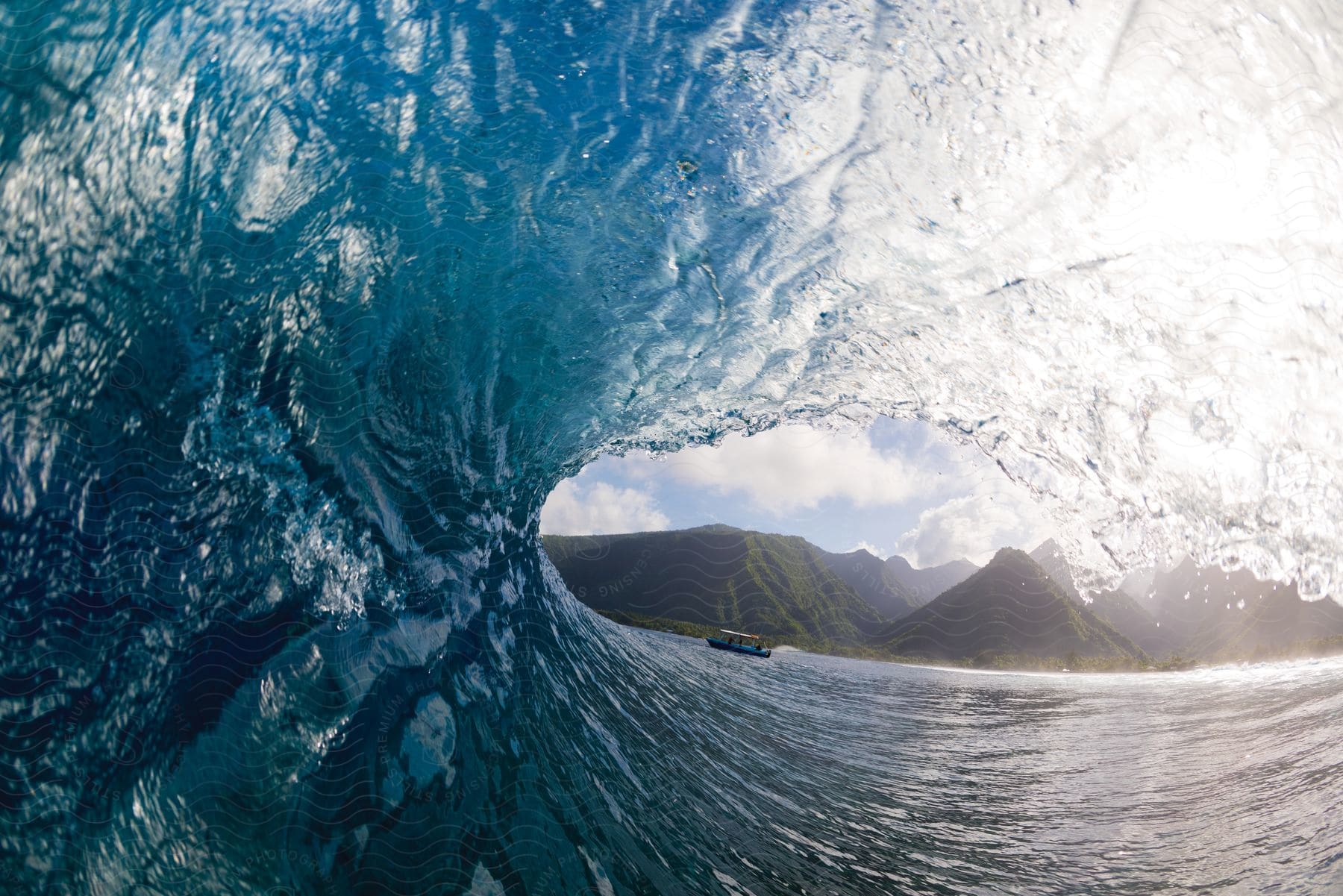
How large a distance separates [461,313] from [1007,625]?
10439 cm

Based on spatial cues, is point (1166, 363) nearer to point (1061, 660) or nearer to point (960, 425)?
point (960, 425)

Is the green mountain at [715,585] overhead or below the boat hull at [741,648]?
below

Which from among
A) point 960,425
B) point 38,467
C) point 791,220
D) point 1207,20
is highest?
point 1207,20

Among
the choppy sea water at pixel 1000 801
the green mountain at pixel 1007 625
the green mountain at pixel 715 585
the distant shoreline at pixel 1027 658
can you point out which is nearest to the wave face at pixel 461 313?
the choppy sea water at pixel 1000 801

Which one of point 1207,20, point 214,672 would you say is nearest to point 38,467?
point 214,672

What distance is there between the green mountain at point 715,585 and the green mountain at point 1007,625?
8.93m

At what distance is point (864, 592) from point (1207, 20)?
14181 centimetres

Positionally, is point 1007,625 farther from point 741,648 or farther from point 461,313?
point 461,313

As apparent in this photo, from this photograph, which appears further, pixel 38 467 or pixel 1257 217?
pixel 38 467

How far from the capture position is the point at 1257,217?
414cm

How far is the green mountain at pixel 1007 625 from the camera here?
277 feet

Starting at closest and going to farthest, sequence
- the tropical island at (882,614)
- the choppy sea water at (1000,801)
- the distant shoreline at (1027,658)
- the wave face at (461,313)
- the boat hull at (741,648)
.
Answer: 1. the wave face at (461,313)
2. the choppy sea water at (1000,801)
3. the boat hull at (741,648)
4. the distant shoreline at (1027,658)
5. the tropical island at (882,614)

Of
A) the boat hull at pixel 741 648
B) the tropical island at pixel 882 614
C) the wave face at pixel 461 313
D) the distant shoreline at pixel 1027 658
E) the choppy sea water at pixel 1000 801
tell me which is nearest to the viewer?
the wave face at pixel 461 313

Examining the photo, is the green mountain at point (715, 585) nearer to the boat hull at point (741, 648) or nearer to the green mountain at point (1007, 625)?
the green mountain at point (1007, 625)
